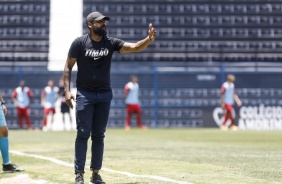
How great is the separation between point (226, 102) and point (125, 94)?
397cm

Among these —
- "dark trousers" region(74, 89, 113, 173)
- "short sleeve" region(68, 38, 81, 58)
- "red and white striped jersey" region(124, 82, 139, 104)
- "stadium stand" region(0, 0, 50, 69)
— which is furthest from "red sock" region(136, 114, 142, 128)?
"short sleeve" region(68, 38, 81, 58)

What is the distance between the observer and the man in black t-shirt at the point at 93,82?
8.49m

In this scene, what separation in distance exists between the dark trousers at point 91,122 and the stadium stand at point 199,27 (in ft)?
81.3

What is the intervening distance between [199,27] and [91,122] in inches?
1003

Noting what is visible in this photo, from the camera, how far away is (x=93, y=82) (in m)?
8.61

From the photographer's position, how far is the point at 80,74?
28.4 feet

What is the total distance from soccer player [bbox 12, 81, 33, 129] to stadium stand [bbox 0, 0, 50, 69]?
2843 mm

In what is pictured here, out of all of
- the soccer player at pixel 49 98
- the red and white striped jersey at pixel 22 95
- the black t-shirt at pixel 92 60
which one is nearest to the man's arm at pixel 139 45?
the black t-shirt at pixel 92 60

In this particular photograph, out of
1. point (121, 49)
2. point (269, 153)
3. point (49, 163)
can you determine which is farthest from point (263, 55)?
point (121, 49)

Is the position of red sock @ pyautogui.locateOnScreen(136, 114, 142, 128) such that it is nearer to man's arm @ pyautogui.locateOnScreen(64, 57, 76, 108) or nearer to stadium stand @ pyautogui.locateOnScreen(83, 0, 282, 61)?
stadium stand @ pyautogui.locateOnScreen(83, 0, 282, 61)

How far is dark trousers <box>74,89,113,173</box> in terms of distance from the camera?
335 inches

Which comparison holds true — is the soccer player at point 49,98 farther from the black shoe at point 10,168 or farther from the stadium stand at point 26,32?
the black shoe at point 10,168

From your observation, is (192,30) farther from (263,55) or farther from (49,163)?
(49,163)

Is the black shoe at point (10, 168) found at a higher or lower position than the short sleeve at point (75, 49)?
lower
